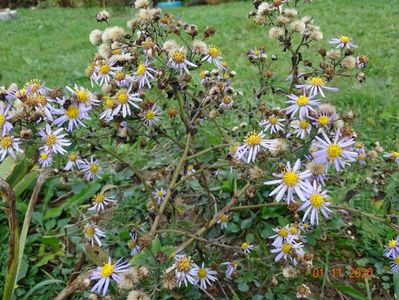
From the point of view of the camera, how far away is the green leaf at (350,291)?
1.53 meters

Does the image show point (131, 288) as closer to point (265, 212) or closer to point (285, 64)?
point (265, 212)

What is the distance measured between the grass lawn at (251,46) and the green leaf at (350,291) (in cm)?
102

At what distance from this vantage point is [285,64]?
378 cm

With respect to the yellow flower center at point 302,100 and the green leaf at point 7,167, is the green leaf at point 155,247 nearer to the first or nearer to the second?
the yellow flower center at point 302,100

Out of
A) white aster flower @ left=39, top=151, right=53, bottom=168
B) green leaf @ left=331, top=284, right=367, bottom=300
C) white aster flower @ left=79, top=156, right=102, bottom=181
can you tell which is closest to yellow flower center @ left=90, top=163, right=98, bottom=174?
white aster flower @ left=79, top=156, right=102, bottom=181

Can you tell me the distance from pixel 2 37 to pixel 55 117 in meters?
5.51

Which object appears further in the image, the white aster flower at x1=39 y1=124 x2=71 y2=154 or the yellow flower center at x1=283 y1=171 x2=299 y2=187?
the white aster flower at x1=39 y1=124 x2=71 y2=154

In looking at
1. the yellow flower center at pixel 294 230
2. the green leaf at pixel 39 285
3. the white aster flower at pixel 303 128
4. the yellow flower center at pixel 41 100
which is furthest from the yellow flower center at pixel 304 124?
the green leaf at pixel 39 285

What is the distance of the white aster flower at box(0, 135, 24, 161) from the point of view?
123 cm

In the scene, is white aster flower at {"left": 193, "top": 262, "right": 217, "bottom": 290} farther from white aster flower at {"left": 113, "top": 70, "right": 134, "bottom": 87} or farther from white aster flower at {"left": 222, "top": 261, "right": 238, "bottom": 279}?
white aster flower at {"left": 113, "top": 70, "right": 134, "bottom": 87}

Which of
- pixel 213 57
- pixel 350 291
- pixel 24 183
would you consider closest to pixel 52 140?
pixel 213 57

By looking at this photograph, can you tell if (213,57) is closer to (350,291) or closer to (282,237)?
(282,237)

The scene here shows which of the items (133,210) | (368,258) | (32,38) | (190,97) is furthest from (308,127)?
(32,38)

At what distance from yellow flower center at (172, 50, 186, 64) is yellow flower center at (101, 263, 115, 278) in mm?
579
